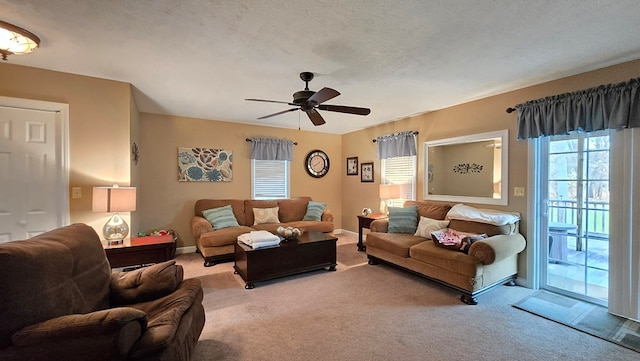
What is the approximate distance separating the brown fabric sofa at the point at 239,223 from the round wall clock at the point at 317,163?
73cm

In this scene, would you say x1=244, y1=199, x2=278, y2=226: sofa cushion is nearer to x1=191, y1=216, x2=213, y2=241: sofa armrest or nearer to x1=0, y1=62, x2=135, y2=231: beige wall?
x1=191, y1=216, x2=213, y2=241: sofa armrest

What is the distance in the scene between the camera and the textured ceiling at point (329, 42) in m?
1.90

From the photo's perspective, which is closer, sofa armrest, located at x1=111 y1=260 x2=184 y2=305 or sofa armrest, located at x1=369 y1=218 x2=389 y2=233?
sofa armrest, located at x1=111 y1=260 x2=184 y2=305

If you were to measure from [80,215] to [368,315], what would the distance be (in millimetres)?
3338

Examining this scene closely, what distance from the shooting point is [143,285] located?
2.02 m

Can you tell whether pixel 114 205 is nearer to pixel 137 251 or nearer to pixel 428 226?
pixel 137 251

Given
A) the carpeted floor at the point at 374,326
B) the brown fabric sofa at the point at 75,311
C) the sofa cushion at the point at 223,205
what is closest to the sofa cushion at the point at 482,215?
the carpeted floor at the point at 374,326

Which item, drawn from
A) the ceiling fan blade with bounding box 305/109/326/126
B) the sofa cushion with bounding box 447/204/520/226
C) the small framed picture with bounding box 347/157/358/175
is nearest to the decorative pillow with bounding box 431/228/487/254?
the sofa cushion with bounding box 447/204/520/226

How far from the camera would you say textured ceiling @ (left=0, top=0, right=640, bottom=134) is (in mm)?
1902

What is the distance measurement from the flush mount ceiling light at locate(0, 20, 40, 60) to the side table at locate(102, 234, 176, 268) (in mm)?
1926

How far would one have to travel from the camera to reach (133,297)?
1986 mm

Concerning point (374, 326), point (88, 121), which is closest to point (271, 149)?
point (88, 121)

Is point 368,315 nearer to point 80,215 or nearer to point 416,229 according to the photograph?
point 416,229

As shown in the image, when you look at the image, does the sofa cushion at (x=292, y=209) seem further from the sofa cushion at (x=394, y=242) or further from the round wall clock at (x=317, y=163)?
the sofa cushion at (x=394, y=242)
